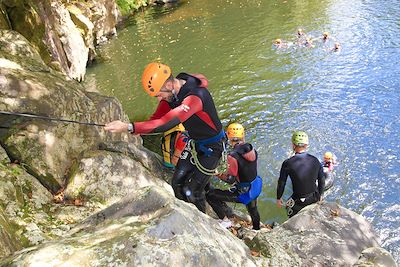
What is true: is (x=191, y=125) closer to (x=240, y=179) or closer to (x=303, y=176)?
(x=240, y=179)

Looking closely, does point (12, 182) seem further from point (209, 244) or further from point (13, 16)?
point (13, 16)

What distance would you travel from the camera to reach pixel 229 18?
29.1m

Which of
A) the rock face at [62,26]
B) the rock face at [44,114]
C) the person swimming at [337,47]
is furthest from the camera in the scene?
the person swimming at [337,47]

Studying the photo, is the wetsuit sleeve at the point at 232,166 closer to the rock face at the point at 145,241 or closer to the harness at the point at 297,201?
the harness at the point at 297,201

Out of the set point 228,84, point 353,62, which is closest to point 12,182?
point 228,84

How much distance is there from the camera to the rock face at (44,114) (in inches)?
254

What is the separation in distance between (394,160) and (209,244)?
909 cm

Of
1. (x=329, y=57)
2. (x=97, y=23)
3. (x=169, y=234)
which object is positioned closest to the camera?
(x=169, y=234)

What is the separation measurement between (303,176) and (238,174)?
55.1 inches

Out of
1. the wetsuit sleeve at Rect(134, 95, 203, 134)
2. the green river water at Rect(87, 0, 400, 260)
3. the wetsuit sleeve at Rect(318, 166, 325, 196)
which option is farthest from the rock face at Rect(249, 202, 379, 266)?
the wetsuit sleeve at Rect(134, 95, 203, 134)

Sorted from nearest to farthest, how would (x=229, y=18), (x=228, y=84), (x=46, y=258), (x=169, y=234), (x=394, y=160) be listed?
(x=46, y=258) < (x=169, y=234) < (x=394, y=160) < (x=228, y=84) < (x=229, y=18)

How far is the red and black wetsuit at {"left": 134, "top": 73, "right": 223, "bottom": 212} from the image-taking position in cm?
559

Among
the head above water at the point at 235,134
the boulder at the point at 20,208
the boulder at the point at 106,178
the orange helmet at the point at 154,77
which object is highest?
the orange helmet at the point at 154,77

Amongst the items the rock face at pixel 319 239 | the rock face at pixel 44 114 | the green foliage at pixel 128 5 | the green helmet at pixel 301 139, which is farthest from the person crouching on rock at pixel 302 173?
the green foliage at pixel 128 5
